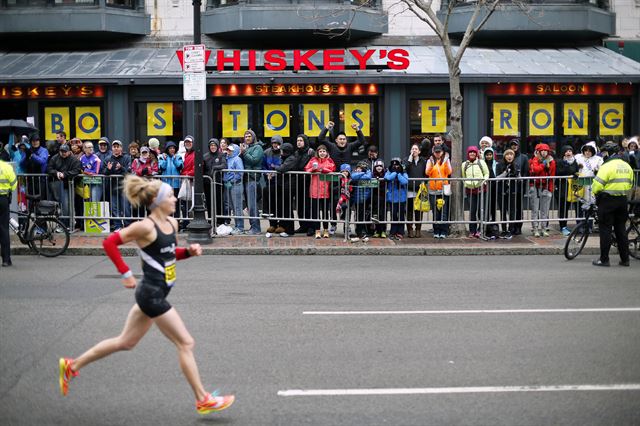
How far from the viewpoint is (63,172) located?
16625 mm

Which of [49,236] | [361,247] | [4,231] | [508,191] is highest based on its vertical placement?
[508,191]

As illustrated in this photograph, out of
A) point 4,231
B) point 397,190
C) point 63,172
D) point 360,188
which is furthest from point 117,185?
point 397,190

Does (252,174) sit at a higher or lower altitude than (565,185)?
higher

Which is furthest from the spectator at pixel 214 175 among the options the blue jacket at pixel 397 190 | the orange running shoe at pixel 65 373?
the orange running shoe at pixel 65 373

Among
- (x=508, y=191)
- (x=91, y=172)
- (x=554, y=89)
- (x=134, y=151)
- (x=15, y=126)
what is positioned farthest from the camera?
(x=554, y=89)

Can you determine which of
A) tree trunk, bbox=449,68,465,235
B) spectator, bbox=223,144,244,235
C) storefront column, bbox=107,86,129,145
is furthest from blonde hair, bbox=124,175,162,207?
storefront column, bbox=107,86,129,145

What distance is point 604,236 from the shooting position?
526 inches

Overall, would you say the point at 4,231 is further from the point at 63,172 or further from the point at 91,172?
the point at 91,172

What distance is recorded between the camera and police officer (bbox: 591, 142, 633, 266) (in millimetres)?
13164

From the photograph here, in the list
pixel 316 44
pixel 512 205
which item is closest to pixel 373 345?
pixel 512 205

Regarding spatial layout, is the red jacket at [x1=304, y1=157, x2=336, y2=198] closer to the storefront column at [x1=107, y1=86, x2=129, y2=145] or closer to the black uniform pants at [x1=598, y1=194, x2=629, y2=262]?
the black uniform pants at [x1=598, y1=194, x2=629, y2=262]

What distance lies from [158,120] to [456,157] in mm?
9944

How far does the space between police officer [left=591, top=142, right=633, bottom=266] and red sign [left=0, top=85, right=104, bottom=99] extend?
47.6 ft

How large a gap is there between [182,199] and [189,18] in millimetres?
9172
